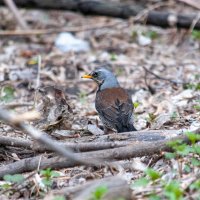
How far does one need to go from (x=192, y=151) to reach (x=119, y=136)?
1148mm

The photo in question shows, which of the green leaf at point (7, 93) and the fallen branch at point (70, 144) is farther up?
the fallen branch at point (70, 144)

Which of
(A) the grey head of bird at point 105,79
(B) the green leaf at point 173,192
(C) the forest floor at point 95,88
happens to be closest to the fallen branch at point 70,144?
(C) the forest floor at point 95,88

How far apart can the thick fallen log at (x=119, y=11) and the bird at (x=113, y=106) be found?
10.8 ft

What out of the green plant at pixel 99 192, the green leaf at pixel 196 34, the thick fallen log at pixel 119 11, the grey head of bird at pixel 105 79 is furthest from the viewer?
the green leaf at pixel 196 34

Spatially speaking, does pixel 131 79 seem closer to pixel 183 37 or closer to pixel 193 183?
pixel 183 37

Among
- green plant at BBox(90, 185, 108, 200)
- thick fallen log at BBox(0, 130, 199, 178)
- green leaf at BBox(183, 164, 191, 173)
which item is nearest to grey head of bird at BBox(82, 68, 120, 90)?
thick fallen log at BBox(0, 130, 199, 178)

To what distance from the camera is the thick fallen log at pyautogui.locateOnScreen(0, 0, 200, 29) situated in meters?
11.4

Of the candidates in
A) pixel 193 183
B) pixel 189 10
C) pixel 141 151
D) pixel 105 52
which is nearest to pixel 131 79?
pixel 105 52

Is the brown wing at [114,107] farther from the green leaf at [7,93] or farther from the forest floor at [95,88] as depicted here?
the green leaf at [7,93]

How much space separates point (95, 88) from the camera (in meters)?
9.90

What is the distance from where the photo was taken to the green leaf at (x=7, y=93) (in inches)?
351

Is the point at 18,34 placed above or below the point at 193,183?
below

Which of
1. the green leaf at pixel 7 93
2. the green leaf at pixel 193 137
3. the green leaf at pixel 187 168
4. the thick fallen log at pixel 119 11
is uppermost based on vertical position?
the green leaf at pixel 193 137

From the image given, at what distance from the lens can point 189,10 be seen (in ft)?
43.8
